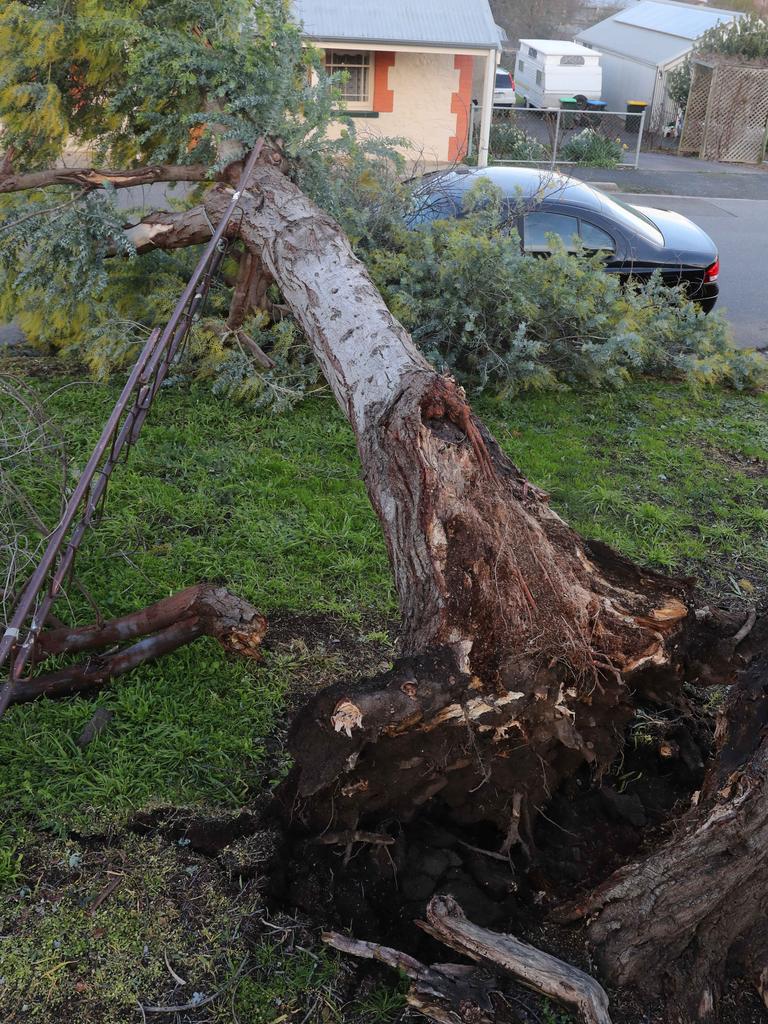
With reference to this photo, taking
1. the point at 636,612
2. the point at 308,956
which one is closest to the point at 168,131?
the point at 636,612

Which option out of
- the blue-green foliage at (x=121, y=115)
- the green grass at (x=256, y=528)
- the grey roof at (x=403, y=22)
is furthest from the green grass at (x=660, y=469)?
the grey roof at (x=403, y=22)

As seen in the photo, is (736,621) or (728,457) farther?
(728,457)

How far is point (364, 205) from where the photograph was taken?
7.57 m

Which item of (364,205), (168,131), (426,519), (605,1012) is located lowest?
(605,1012)

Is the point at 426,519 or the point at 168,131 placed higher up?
the point at 168,131

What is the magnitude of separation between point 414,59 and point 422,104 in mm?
745

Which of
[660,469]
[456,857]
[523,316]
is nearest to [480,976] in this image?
[456,857]

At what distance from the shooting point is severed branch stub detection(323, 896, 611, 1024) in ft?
7.76

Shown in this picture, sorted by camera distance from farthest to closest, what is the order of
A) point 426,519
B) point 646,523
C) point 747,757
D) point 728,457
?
1. point 728,457
2. point 646,523
3. point 426,519
4. point 747,757

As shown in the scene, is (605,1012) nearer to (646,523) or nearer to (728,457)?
(646,523)

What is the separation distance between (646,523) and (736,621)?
2.36 m

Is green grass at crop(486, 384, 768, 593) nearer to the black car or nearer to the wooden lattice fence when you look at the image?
the black car

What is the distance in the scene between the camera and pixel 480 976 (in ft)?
8.12

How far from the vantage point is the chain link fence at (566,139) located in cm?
1781
